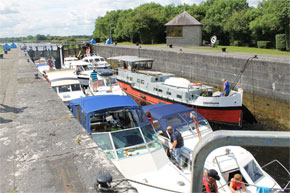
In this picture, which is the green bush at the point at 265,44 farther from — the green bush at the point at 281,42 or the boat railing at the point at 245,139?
the boat railing at the point at 245,139

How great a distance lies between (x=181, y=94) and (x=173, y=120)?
5.68 metres

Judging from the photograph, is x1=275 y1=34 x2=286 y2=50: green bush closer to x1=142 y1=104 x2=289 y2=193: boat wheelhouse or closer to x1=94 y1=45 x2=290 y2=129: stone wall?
x1=94 y1=45 x2=290 y2=129: stone wall

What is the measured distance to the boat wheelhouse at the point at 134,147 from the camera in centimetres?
635

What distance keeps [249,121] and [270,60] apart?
4049 millimetres

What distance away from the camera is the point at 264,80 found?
15.9 metres

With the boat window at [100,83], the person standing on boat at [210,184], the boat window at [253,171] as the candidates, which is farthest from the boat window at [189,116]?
the boat window at [100,83]

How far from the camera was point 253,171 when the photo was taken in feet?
24.2

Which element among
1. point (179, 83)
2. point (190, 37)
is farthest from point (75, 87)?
point (190, 37)

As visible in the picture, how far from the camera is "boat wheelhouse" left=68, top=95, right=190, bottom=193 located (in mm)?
6354

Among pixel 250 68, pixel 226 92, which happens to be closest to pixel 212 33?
pixel 250 68

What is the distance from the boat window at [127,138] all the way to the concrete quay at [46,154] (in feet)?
7.25

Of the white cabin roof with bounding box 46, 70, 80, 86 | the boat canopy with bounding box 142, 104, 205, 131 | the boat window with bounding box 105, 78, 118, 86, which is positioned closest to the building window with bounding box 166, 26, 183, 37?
the boat window with bounding box 105, 78, 118, 86

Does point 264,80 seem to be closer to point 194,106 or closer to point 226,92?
point 226,92

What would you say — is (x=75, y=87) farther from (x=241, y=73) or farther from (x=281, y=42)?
(x=281, y=42)
